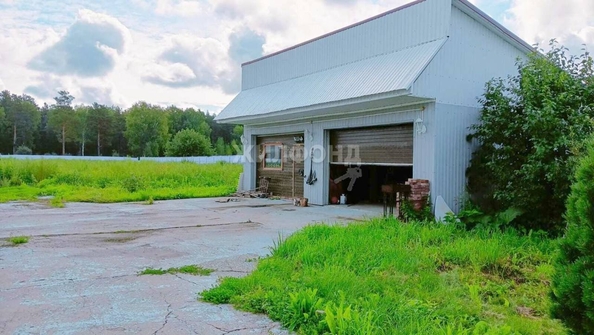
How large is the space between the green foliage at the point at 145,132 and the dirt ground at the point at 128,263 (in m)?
53.3

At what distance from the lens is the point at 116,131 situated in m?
65.9

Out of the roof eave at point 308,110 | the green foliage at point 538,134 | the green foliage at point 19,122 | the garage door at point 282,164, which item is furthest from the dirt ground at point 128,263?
the green foliage at point 19,122

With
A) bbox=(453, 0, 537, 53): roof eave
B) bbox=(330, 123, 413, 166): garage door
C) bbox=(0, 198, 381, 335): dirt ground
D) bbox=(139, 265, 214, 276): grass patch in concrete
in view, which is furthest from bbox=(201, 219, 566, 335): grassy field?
bbox=(453, 0, 537, 53): roof eave

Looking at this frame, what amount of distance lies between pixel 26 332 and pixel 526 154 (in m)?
8.02

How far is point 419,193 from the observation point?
8.57m

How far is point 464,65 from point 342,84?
278cm

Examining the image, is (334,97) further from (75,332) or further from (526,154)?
(75,332)

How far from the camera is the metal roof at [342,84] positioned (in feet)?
27.7

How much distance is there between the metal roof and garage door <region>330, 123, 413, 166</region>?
4.50 ft

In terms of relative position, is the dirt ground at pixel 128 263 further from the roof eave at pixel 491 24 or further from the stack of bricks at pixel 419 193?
the roof eave at pixel 491 24

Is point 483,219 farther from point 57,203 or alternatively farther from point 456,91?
point 57,203

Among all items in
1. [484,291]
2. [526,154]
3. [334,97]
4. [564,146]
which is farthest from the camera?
[334,97]

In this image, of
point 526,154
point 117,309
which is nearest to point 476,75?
point 526,154

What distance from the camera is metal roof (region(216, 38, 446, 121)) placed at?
844 cm
